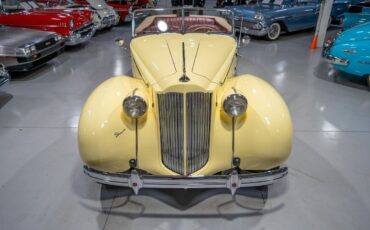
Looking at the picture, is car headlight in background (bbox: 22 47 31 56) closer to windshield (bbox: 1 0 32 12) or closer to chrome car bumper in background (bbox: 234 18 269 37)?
windshield (bbox: 1 0 32 12)

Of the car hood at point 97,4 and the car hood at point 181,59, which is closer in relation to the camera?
the car hood at point 181,59

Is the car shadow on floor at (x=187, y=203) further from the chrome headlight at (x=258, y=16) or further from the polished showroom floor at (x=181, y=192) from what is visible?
the chrome headlight at (x=258, y=16)

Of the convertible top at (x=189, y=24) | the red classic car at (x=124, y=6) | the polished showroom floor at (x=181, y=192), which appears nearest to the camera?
the polished showroom floor at (x=181, y=192)

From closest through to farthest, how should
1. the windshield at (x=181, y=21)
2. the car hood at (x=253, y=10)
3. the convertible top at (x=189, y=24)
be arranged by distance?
the windshield at (x=181, y=21) < the convertible top at (x=189, y=24) < the car hood at (x=253, y=10)

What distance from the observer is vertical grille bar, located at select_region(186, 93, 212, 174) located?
90.8 inches

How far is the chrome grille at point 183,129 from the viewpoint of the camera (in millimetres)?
2309

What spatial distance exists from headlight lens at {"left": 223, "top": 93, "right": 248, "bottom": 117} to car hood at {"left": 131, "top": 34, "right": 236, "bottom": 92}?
0.19m

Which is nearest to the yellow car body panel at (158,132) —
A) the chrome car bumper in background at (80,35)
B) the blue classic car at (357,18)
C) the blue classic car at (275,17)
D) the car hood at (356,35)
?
the car hood at (356,35)

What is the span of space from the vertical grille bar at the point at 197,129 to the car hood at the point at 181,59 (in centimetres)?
10

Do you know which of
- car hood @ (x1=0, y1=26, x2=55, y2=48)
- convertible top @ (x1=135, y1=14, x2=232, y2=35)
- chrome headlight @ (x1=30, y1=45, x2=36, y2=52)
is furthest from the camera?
chrome headlight @ (x1=30, y1=45, x2=36, y2=52)

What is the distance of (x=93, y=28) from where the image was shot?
28.5 ft

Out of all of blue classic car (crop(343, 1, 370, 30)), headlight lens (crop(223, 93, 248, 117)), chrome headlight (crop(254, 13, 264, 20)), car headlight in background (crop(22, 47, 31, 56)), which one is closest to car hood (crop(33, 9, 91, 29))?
car headlight in background (crop(22, 47, 31, 56))

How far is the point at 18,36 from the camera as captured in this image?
580cm

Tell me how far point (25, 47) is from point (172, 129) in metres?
4.34
